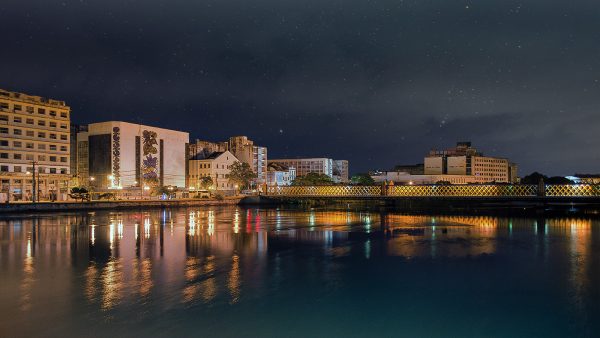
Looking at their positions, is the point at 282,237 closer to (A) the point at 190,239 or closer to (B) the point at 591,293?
(A) the point at 190,239

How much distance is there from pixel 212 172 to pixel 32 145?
152 ft

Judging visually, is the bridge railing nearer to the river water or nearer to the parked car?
the parked car

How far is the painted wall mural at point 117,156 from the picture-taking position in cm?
9881

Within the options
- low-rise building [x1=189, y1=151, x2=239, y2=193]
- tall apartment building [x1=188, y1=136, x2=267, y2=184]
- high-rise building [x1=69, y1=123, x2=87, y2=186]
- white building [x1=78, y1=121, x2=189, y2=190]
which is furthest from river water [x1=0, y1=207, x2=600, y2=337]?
tall apartment building [x1=188, y1=136, x2=267, y2=184]

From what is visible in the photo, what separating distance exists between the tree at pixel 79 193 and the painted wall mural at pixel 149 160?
2508cm

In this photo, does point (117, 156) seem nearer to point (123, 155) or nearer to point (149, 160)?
point (123, 155)

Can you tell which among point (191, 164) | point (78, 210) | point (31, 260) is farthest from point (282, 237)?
→ point (191, 164)

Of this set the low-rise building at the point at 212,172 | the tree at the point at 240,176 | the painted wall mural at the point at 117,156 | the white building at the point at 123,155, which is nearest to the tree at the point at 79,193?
the white building at the point at 123,155

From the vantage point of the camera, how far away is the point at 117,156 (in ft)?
326

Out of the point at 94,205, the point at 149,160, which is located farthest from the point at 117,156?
the point at 94,205

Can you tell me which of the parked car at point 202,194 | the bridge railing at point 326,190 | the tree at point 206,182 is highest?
the tree at point 206,182

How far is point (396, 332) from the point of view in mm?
11461

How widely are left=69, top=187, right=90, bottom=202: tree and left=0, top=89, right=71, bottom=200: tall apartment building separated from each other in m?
4.30

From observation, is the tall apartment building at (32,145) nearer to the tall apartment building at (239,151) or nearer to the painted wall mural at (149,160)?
the painted wall mural at (149,160)
